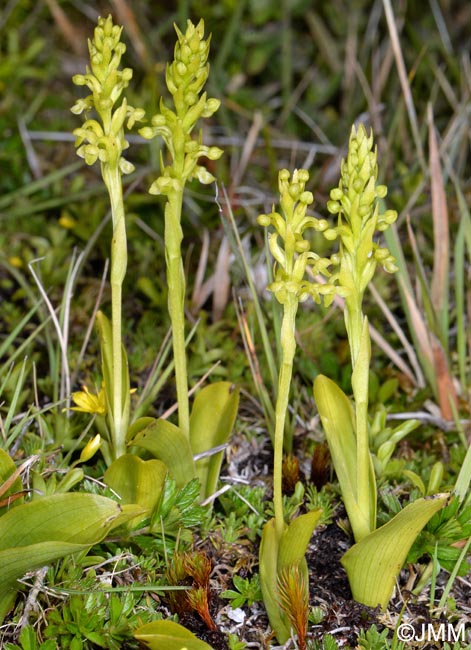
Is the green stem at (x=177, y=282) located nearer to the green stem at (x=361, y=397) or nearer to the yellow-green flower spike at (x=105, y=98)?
the yellow-green flower spike at (x=105, y=98)

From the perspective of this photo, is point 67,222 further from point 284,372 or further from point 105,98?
point 284,372

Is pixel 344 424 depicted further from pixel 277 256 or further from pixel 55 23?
pixel 55 23

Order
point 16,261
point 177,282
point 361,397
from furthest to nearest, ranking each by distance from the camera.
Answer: point 16,261 < point 177,282 < point 361,397

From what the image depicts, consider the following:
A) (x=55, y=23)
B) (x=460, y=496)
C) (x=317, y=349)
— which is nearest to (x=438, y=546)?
(x=460, y=496)

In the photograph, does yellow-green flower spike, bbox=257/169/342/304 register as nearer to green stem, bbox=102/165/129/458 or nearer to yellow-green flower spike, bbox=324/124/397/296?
yellow-green flower spike, bbox=324/124/397/296

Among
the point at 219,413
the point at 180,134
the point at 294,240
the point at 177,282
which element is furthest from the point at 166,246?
the point at 219,413

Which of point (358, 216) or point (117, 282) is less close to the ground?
point (358, 216)

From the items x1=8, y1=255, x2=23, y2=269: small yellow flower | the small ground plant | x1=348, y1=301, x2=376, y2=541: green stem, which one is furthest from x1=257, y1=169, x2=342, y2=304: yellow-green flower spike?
x1=8, y1=255, x2=23, y2=269: small yellow flower
